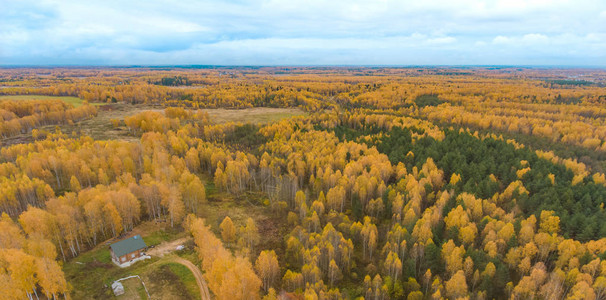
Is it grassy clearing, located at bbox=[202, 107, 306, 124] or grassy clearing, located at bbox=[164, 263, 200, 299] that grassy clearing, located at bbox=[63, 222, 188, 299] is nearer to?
grassy clearing, located at bbox=[164, 263, 200, 299]

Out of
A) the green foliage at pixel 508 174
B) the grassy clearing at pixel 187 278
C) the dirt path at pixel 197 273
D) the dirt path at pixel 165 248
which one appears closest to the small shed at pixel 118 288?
the grassy clearing at pixel 187 278

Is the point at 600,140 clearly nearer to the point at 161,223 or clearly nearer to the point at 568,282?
the point at 568,282

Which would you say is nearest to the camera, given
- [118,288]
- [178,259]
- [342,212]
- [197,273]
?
[118,288]

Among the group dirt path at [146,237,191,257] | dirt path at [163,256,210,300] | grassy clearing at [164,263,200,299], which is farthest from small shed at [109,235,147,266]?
grassy clearing at [164,263,200,299]

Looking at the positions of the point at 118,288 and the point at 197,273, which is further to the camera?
the point at 197,273

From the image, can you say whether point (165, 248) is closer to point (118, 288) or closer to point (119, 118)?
point (118, 288)

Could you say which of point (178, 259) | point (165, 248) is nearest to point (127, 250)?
point (165, 248)
